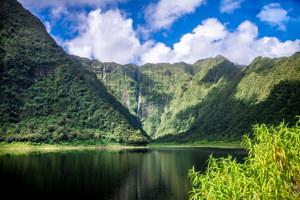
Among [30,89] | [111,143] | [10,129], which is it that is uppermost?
[30,89]

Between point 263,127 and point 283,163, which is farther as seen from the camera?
point 263,127

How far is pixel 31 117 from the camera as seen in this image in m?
173

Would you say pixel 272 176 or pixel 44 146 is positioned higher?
pixel 272 176

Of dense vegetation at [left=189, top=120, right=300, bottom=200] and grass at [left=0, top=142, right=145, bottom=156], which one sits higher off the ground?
dense vegetation at [left=189, top=120, right=300, bottom=200]

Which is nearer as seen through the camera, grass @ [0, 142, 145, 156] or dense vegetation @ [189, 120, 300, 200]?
dense vegetation @ [189, 120, 300, 200]

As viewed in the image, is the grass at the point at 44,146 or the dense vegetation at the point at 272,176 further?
the grass at the point at 44,146

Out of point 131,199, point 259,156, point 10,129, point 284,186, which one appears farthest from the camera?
point 10,129

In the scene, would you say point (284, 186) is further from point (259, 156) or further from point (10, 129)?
point (10, 129)

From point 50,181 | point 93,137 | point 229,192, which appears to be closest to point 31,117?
point 93,137

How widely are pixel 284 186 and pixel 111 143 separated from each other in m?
179

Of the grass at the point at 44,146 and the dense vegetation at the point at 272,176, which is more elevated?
the dense vegetation at the point at 272,176

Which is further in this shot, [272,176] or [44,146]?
[44,146]

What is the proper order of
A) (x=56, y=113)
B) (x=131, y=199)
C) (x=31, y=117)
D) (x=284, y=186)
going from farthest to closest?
(x=56, y=113) < (x=31, y=117) < (x=131, y=199) < (x=284, y=186)

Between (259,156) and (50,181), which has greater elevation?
(259,156)
